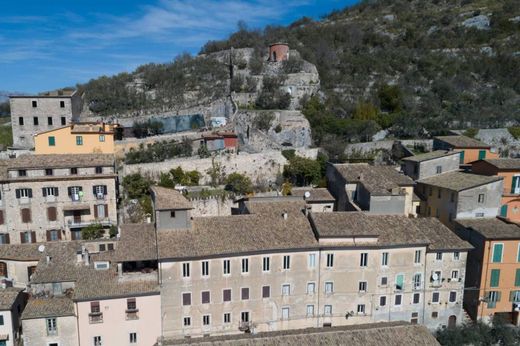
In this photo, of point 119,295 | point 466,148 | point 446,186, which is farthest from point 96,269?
point 466,148

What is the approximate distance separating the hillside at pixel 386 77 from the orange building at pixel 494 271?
23.9 metres

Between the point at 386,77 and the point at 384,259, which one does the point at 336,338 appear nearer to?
the point at 384,259

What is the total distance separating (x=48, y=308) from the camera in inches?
969

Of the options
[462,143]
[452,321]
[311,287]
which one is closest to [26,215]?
[311,287]

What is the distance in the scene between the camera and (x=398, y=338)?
23078mm

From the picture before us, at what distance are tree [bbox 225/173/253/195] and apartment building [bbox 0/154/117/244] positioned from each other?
12.0 meters

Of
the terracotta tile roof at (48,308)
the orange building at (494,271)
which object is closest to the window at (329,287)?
the orange building at (494,271)

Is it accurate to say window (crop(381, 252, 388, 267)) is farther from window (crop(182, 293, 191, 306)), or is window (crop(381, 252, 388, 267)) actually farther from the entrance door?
A: window (crop(182, 293, 191, 306))

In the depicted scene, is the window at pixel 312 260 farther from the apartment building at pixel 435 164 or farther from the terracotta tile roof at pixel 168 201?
the apartment building at pixel 435 164

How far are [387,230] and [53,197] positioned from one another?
27690 mm

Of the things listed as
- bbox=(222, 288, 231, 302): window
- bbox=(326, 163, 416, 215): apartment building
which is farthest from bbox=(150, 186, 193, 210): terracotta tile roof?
bbox=(326, 163, 416, 215): apartment building

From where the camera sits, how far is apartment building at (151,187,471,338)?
87.2 ft

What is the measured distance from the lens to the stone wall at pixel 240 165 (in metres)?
43.6

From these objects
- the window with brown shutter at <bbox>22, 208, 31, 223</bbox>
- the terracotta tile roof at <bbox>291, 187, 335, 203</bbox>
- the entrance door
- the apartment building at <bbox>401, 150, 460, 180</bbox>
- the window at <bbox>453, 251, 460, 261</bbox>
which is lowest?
the entrance door
